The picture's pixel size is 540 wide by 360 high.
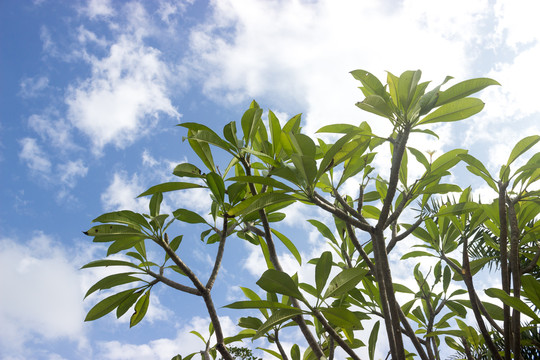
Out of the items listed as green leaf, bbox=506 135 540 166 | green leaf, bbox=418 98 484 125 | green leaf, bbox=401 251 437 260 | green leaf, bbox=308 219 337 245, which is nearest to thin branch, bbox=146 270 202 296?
green leaf, bbox=308 219 337 245

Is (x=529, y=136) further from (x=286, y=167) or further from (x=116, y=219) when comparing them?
(x=116, y=219)

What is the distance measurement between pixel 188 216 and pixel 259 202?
0.48 meters

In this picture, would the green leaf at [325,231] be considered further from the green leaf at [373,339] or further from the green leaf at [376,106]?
Answer: the green leaf at [376,106]

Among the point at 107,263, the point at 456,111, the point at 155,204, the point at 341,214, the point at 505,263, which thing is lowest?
the point at 505,263

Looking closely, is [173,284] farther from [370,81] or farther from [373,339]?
[370,81]

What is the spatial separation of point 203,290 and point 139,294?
1.11ft

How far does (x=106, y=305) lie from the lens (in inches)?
56.2

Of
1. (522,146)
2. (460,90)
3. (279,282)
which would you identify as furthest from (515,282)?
(279,282)

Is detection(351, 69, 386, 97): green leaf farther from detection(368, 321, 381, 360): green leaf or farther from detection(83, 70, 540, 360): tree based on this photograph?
detection(368, 321, 381, 360): green leaf

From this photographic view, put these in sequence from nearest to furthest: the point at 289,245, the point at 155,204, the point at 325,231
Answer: the point at 155,204 < the point at 289,245 < the point at 325,231

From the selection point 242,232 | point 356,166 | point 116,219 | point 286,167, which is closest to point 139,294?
point 116,219

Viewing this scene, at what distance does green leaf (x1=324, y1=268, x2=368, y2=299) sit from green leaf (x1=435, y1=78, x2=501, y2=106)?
1.83 feet

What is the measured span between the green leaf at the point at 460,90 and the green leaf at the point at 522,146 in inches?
16.6

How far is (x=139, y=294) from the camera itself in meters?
1.47
